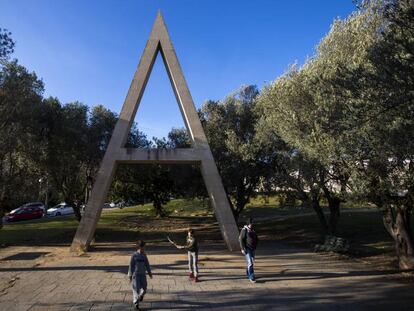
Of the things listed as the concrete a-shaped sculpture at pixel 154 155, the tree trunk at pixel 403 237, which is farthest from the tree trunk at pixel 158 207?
the tree trunk at pixel 403 237

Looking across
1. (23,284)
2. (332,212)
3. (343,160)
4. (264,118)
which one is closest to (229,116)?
(264,118)

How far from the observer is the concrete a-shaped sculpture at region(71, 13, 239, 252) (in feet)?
72.4

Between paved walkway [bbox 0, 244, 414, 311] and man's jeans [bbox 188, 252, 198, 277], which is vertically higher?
man's jeans [bbox 188, 252, 198, 277]

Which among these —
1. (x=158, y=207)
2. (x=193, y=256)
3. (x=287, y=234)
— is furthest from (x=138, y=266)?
(x=158, y=207)

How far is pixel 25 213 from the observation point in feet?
170

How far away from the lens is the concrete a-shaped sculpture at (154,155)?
2206 cm

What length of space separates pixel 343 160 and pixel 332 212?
759 cm

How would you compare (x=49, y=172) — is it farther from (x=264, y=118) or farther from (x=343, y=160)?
(x=343, y=160)

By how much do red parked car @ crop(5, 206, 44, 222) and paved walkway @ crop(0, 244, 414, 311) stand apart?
3225 centimetres

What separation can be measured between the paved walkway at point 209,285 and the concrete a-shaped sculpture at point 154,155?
2.23m

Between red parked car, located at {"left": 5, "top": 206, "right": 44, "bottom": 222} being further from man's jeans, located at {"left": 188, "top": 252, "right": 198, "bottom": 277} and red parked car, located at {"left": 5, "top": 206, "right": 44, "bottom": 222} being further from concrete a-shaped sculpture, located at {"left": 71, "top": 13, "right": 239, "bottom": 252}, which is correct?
man's jeans, located at {"left": 188, "top": 252, "right": 198, "bottom": 277}

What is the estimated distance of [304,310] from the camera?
10195 millimetres

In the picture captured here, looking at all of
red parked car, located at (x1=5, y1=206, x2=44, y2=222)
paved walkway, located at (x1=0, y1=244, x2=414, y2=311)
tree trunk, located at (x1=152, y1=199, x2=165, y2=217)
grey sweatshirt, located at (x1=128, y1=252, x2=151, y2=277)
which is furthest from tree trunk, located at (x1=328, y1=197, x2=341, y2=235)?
red parked car, located at (x1=5, y1=206, x2=44, y2=222)

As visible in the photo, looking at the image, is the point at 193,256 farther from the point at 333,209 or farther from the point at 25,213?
the point at 25,213
